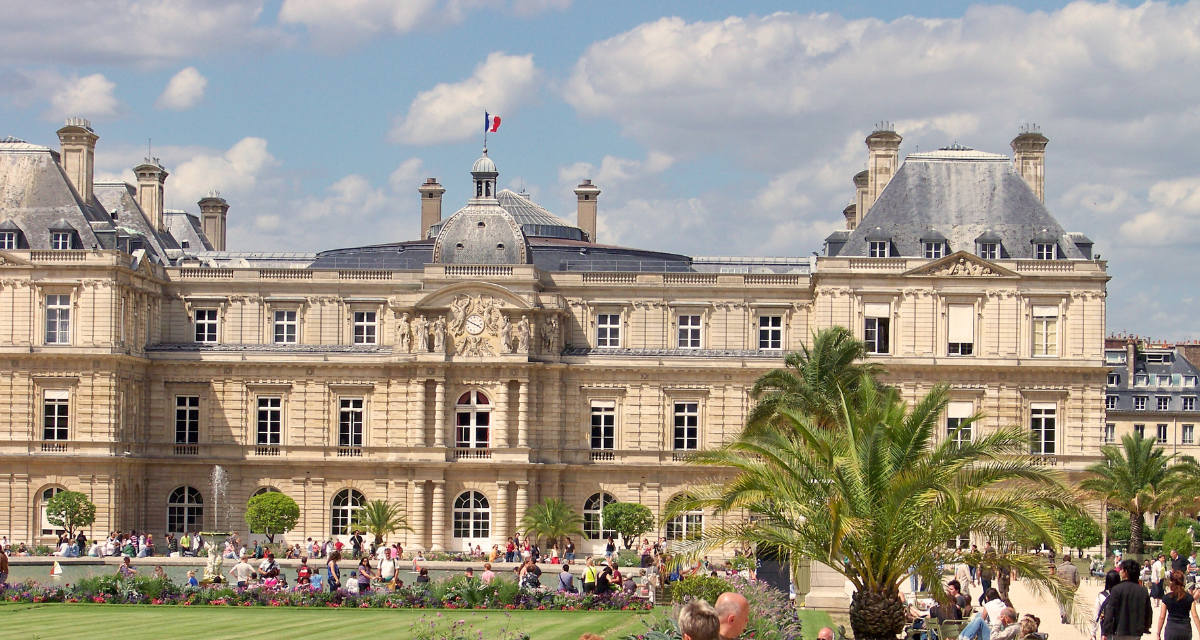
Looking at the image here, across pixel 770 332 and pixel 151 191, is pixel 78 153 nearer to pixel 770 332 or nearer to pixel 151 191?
pixel 151 191

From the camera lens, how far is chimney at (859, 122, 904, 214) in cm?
7000

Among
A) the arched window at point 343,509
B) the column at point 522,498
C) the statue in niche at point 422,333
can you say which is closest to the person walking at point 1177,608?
the column at point 522,498

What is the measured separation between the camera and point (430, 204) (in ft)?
272

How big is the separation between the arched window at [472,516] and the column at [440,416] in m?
2.35

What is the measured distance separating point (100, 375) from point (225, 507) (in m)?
7.41

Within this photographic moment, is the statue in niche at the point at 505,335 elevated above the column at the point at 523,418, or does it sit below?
above

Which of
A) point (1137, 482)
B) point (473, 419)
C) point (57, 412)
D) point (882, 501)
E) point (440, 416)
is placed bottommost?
point (1137, 482)

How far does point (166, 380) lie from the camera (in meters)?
68.2

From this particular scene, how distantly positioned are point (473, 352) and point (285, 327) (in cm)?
898

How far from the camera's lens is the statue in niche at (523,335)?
65.7m

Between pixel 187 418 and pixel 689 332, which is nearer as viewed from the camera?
pixel 187 418

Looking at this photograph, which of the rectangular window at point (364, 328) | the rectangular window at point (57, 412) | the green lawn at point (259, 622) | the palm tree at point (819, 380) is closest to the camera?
Result: the green lawn at point (259, 622)

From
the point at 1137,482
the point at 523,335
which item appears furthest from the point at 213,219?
the point at 1137,482

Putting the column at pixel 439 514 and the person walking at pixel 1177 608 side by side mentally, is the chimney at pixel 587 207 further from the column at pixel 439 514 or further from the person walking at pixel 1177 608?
the person walking at pixel 1177 608
